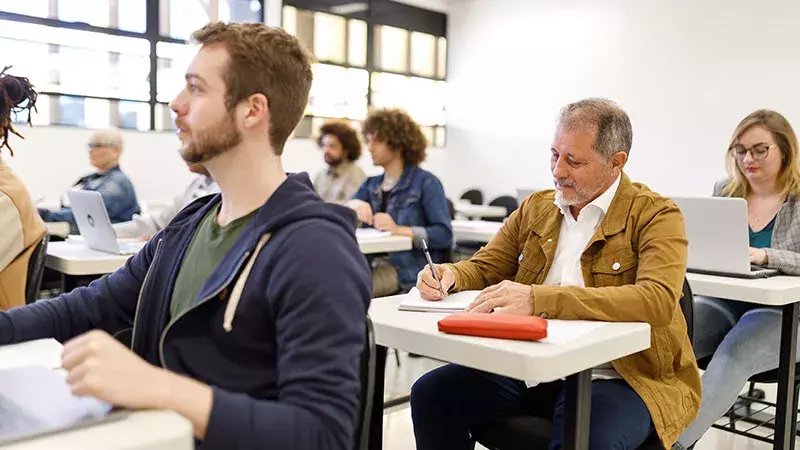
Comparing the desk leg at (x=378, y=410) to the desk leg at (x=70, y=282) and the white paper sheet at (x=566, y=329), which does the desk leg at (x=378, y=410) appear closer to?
the white paper sheet at (x=566, y=329)

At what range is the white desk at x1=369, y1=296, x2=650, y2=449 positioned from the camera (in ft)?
3.70

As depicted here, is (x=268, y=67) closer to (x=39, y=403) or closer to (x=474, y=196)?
(x=39, y=403)

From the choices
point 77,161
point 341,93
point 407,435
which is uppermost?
point 341,93

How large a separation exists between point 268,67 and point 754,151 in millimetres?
1985

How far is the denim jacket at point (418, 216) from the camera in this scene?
317 cm

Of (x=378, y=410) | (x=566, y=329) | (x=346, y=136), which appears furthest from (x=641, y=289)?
(x=346, y=136)

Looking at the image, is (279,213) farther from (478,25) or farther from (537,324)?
(478,25)

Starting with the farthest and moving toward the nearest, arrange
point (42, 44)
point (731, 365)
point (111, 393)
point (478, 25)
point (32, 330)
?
point (478, 25) < point (42, 44) < point (731, 365) < point (32, 330) < point (111, 393)

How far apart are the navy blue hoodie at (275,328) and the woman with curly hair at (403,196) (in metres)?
1.95

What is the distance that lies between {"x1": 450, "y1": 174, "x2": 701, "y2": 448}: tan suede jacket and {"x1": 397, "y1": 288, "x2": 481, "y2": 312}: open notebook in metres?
0.08

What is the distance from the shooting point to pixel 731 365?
1989 millimetres

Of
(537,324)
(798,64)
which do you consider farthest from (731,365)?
(798,64)

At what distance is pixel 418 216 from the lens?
324cm

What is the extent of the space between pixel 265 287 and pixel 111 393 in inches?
10.1
